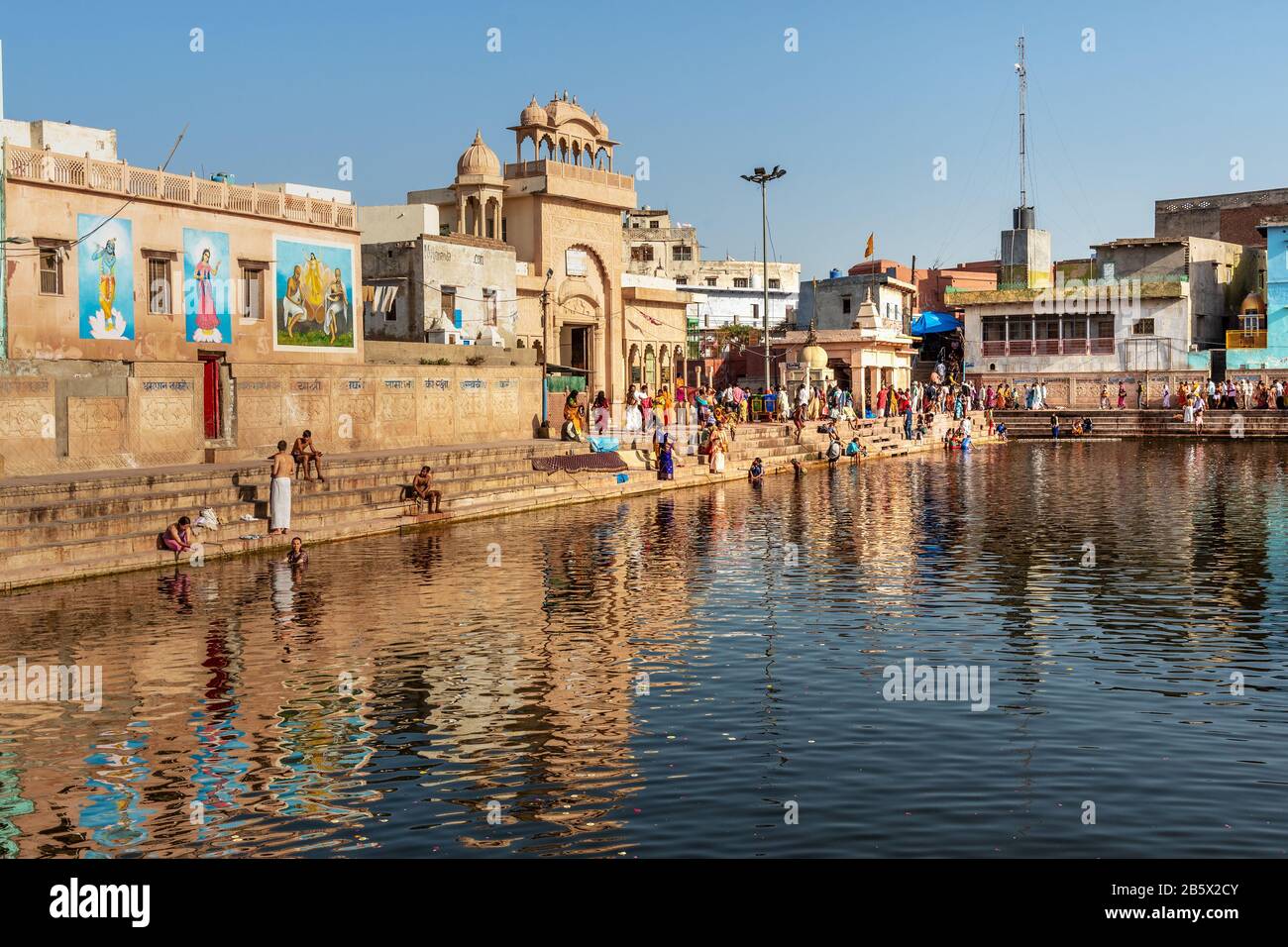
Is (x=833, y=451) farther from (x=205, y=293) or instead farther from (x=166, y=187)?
(x=166, y=187)

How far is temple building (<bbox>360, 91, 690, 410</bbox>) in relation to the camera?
4528 centimetres

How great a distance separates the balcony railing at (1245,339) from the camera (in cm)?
5853

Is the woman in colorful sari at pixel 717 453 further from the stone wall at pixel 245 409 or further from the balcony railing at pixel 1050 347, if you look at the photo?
the balcony railing at pixel 1050 347

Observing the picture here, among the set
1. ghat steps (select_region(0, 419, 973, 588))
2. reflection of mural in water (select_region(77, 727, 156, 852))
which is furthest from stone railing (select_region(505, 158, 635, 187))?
reflection of mural in water (select_region(77, 727, 156, 852))

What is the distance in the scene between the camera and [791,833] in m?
8.87

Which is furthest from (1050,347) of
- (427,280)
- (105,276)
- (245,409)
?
(105,276)

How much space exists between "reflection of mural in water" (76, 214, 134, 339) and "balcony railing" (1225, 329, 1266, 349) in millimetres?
46077

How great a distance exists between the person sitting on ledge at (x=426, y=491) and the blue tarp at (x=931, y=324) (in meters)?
47.6

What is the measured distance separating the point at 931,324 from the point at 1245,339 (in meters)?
16.0

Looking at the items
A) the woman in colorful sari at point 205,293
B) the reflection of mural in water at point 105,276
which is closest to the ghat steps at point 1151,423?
the woman in colorful sari at point 205,293
